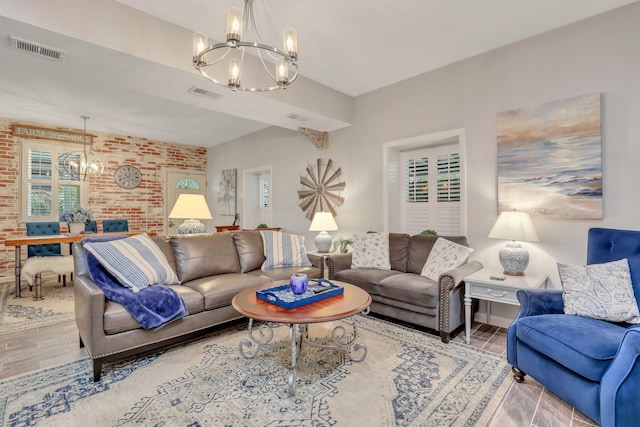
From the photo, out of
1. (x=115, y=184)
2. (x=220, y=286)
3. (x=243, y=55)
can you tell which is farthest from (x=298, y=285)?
(x=115, y=184)

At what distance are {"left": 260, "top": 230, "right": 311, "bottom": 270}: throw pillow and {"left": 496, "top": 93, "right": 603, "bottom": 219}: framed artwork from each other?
2.24m

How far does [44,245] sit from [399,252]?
5.12m

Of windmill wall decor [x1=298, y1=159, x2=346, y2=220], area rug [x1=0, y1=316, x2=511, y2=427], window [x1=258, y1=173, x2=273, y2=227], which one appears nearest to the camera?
area rug [x1=0, y1=316, x2=511, y2=427]

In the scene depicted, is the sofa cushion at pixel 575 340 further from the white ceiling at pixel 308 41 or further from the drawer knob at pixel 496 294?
the white ceiling at pixel 308 41

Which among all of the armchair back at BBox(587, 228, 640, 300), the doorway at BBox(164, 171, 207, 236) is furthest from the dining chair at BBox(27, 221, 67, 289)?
the armchair back at BBox(587, 228, 640, 300)

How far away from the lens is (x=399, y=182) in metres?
4.23

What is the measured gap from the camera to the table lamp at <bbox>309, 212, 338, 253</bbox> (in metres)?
4.23

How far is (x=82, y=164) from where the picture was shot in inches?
214

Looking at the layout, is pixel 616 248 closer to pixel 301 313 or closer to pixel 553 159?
pixel 553 159

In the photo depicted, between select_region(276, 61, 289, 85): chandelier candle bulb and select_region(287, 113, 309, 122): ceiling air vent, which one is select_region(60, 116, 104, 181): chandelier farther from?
select_region(276, 61, 289, 85): chandelier candle bulb

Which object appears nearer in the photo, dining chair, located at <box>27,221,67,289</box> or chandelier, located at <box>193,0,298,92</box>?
chandelier, located at <box>193,0,298,92</box>

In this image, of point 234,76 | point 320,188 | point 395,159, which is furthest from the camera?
point 320,188

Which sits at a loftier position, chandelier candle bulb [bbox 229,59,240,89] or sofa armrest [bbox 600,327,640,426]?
chandelier candle bulb [bbox 229,59,240,89]

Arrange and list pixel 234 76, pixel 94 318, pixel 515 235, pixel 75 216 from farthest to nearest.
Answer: pixel 75 216 < pixel 515 235 < pixel 234 76 < pixel 94 318
